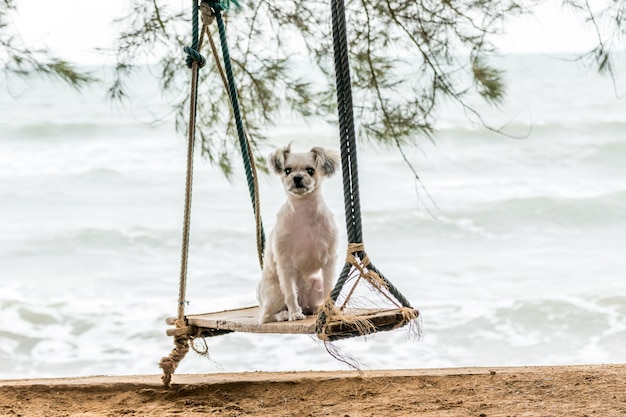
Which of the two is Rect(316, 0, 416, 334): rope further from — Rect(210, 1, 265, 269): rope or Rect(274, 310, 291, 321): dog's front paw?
Rect(210, 1, 265, 269): rope

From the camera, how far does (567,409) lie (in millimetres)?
2889

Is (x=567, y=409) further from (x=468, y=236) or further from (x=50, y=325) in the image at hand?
(x=468, y=236)

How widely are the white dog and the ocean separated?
2924 millimetres

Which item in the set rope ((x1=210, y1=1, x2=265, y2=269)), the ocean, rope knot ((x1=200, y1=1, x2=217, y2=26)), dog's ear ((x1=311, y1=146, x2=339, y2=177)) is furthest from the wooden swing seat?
the ocean

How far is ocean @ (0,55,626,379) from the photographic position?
7246 millimetres

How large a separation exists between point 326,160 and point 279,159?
0.51 ft

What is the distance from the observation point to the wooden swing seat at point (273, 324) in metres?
2.39

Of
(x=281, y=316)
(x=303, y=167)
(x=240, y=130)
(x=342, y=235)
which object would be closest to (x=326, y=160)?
(x=303, y=167)

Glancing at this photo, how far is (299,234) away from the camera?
279cm

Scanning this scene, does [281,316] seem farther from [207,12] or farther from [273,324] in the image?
[207,12]

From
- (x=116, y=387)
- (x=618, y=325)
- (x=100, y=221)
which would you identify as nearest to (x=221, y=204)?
(x=100, y=221)

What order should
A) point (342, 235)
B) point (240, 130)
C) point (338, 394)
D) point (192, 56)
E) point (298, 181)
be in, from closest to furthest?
point (298, 181) → point (192, 56) → point (240, 130) → point (338, 394) → point (342, 235)

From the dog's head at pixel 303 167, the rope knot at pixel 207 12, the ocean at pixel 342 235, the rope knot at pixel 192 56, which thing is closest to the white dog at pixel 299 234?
the dog's head at pixel 303 167

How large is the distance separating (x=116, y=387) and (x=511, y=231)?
7.20 meters
